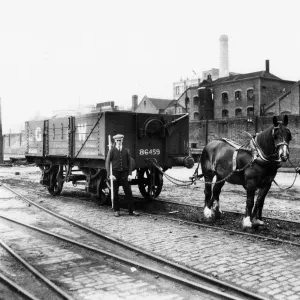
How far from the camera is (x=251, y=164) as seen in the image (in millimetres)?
7836

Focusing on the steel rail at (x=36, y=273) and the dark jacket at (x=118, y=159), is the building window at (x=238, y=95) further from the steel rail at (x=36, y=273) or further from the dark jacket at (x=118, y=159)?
the steel rail at (x=36, y=273)

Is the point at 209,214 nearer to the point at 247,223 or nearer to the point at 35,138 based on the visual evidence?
the point at 247,223

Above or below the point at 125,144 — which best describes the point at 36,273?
below

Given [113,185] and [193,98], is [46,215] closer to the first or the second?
[113,185]

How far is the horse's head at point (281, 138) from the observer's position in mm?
7051

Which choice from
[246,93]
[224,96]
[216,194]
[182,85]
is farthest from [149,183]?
[182,85]

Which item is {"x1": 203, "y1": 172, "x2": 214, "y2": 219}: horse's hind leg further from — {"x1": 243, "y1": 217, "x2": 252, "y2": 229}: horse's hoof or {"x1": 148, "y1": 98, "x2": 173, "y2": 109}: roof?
{"x1": 148, "y1": 98, "x2": 173, "y2": 109}: roof

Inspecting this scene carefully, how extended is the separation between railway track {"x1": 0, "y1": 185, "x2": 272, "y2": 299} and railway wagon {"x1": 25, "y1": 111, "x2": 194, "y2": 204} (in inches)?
124

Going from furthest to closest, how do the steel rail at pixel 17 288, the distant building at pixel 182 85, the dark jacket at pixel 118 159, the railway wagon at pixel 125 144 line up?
the distant building at pixel 182 85 < the railway wagon at pixel 125 144 < the dark jacket at pixel 118 159 < the steel rail at pixel 17 288

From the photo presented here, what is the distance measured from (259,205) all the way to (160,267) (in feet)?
10.7

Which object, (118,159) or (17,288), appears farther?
(118,159)

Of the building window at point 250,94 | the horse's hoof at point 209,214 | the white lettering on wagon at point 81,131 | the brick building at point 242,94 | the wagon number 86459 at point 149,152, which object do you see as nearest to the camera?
the horse's hoof at point 209,214

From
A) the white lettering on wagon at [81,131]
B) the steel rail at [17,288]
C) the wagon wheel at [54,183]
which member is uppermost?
the white lettering on wagon at [81,131]

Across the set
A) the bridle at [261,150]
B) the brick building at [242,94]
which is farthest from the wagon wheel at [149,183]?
the brick building at [242,94]
